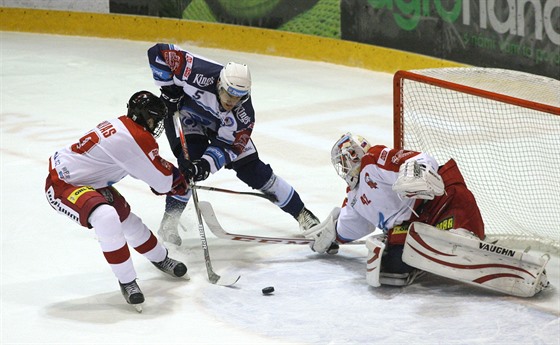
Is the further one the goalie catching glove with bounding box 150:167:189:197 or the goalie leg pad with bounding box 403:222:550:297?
the goalie catching glove with bounding box 150:167:189:197

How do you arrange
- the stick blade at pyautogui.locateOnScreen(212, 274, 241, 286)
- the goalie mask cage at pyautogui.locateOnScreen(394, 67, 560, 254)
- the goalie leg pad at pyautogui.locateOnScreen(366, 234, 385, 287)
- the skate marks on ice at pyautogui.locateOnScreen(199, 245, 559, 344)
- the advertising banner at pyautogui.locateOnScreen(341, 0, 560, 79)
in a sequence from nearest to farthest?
the skate marks on ice at pyautogui.locateOnScreen(199, 245, 559, 344)
the goalie leg pad at pyautogui.locateOnScreen(366, 234, 385, 287)
the stick blade at pyautogui.locateOnScreen(212, 274, 241, 286)
the goalie mask cage at pyautogui.locateOnScreen(394, 67, 560, 254)
the advertising banner at pyautogui.locateOnScreen(341, 0, 560, 79)

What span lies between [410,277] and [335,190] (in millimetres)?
1421

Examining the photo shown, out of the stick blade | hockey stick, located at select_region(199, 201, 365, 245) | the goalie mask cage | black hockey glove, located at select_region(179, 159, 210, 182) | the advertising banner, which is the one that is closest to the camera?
the stick blade

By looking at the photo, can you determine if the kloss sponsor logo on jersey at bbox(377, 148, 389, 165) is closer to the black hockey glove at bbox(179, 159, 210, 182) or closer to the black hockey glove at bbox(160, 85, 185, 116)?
the black hockey glove at bbox(179, 159, 210, 182)

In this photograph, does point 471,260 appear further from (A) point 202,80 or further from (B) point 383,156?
(A) point 202,80

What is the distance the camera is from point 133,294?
12.8 feet

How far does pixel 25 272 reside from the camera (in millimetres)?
4367

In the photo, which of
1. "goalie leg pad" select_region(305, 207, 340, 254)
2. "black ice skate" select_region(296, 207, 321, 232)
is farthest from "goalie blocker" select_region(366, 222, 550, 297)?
"black ice skate" select_region(296, 207, 321, 232)

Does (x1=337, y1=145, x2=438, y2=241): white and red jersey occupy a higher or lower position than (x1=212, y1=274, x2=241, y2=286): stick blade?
higher

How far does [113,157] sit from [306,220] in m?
1.16

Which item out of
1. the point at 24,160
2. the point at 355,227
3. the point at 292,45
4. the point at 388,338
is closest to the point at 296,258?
the point at 355,227

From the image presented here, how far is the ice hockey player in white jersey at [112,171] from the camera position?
384 cm

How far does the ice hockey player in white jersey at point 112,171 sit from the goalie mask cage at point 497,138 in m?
1.19

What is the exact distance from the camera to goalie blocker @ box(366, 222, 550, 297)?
3881 mm
